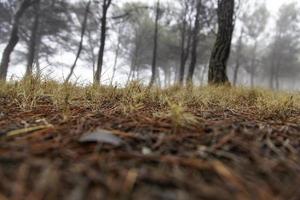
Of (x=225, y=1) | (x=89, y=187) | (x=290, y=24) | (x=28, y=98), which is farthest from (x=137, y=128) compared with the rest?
(x=290, y=24)

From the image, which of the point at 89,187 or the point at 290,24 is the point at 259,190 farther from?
the point at 290,24

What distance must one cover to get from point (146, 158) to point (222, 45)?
433 centimetres

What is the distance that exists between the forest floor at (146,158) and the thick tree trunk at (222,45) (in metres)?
3.38

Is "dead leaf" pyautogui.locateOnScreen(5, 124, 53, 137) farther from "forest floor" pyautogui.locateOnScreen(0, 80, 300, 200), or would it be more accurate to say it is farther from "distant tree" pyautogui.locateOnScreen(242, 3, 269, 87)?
"distant tree" pyautogui.locateOnScreen(242, 3, 269, 87)

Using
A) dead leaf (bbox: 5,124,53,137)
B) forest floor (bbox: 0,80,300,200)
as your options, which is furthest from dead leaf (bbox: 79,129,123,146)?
dead leaf (bbox: 5,124,53,137)

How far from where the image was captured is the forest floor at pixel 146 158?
68 cm

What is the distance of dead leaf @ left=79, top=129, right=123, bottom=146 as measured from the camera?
3.07 feet

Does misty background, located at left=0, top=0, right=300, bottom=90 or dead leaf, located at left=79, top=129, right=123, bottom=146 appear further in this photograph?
misty background, located at left=0, top=0, right=300, bottom=90

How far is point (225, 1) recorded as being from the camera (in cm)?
485

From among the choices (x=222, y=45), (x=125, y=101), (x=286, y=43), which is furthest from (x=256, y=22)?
(x=125, y=101)

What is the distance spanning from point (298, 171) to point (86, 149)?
615mm

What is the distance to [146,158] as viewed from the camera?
0.82 meters

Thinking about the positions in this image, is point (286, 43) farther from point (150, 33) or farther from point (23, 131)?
point (23, 131)

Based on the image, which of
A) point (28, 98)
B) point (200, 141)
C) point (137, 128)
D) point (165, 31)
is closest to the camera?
point (200, 141)
